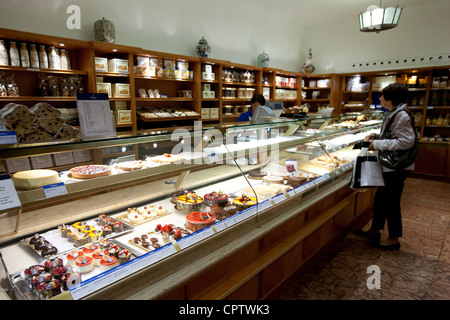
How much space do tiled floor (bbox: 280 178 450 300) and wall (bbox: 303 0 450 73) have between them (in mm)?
4977

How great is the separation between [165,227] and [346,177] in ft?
8.56

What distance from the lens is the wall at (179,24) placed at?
4.09 m

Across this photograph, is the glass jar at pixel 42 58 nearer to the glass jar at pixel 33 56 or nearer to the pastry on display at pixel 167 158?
the glass jar at pixel 33 56

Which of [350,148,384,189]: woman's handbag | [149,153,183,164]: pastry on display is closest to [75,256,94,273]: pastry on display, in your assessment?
[149,153,183,164]: pastry on display

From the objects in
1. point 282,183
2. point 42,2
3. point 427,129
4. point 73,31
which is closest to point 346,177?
point 282,183

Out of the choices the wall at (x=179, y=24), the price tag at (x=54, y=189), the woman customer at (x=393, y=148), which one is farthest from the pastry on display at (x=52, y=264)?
the wall at (x=179, y=24)

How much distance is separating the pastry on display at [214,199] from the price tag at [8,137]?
4.66 ft

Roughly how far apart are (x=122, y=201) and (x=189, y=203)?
586mm

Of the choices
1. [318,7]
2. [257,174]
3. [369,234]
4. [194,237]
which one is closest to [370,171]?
[369,234]

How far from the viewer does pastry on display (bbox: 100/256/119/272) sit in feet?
5.34

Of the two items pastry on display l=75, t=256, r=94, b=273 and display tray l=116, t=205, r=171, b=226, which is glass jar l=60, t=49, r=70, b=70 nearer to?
display tray l=116, t=205, r=171, b=226

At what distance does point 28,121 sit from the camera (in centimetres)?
167

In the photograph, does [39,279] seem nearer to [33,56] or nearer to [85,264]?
[85,264]

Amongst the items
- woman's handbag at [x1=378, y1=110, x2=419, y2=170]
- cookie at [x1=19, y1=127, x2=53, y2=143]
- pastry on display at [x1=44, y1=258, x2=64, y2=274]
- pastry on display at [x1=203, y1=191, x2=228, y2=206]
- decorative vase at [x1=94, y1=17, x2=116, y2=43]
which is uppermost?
decorative vase at [x1=94, y1=17, x2=116, y2=43]
